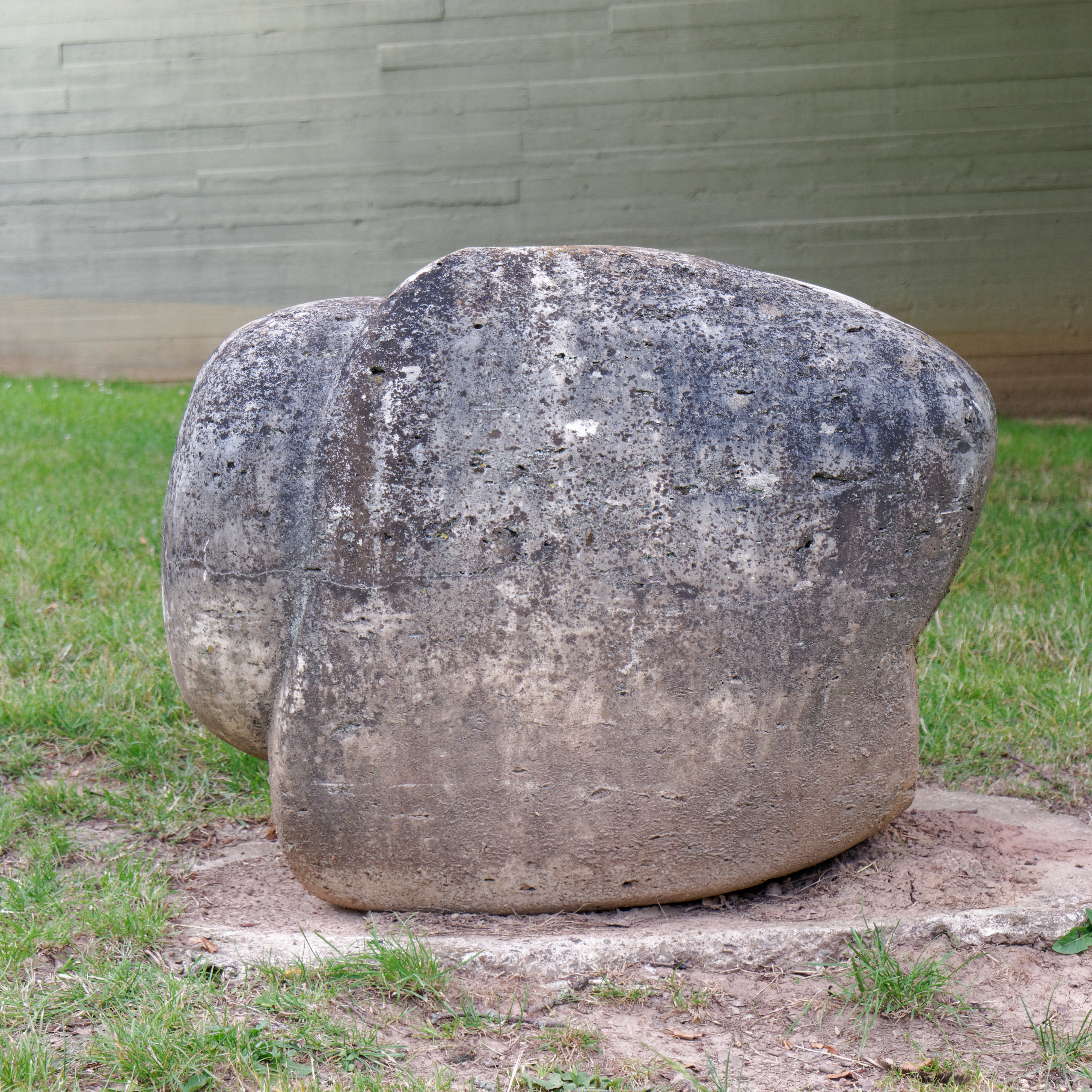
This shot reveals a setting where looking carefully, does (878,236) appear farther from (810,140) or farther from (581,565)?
(581,565)

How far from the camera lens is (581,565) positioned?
1979 millimetres

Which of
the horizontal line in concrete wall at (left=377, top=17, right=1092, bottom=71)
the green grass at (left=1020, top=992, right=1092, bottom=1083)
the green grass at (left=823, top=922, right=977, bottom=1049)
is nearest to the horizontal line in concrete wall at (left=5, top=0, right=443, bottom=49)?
the horizontal line in concrete wall at (left=377, top=17, right=1092, bottom=71)

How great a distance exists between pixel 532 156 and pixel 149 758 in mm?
6823

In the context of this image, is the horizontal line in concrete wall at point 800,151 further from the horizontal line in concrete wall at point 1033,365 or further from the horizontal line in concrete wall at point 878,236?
the horizontal line in concrete wall at point 1033,365

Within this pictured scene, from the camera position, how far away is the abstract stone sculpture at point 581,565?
77.9 inches

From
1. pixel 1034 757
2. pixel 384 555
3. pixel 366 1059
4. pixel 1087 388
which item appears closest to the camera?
pixel 366 1059

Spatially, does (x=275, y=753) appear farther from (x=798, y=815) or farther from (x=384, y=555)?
(x=798, y=815)

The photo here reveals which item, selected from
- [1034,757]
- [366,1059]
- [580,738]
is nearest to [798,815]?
[580,738]

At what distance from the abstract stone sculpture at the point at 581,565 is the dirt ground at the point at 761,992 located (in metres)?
0.14

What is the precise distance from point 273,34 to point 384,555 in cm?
815

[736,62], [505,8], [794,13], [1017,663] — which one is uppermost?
[505,8]

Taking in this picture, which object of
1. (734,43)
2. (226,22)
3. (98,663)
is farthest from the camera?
(226,22)

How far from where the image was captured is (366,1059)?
173cm

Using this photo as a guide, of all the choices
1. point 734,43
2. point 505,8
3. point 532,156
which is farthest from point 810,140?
point 505,8
